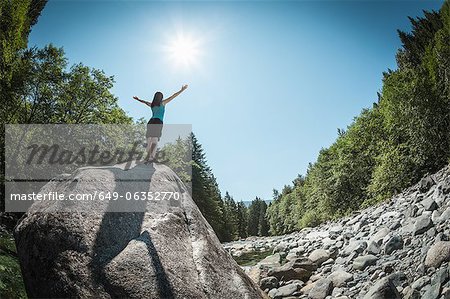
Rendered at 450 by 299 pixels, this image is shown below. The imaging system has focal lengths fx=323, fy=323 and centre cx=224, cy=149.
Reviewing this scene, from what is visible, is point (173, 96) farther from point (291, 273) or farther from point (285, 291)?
point (291, 273)

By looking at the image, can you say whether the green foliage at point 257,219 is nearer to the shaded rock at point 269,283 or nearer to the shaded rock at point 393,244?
the shaded rock at point 269,283

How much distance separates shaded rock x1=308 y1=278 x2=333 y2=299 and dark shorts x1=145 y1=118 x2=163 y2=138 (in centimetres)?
611

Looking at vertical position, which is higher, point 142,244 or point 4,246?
point 4,246

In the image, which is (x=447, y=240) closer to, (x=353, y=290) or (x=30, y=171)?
(x=353, y=290)

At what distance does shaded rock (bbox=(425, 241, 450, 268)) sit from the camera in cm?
714

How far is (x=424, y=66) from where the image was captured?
21.9 meters

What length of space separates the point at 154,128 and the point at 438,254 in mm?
6945

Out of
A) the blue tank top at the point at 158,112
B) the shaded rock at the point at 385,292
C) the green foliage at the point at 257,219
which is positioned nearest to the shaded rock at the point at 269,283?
the shaded rock at the point at 385,292

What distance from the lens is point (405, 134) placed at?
21.2m

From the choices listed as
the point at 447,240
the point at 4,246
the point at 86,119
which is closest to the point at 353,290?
the point at 447,240

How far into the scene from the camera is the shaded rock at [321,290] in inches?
347

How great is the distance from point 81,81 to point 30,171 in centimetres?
758

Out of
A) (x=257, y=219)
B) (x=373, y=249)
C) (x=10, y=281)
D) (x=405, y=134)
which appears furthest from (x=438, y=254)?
(x=257, y=219)

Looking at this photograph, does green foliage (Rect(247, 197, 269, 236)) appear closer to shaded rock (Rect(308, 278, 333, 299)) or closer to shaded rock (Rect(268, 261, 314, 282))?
shaded rock (Rect(268, 261, 314, 282))
